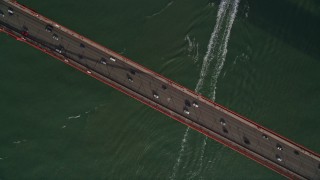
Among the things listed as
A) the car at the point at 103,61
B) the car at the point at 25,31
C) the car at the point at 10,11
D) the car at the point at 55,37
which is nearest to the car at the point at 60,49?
the car at the point at 55,37

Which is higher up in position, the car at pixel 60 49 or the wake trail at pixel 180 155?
the car at pixel 60 49

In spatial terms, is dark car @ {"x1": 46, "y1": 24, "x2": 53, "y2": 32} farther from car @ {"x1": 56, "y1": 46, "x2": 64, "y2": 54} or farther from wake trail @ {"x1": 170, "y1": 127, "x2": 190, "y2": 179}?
wake trail @ {"x1": 170, "y1": 127, "x2": 190, "y2": 179}

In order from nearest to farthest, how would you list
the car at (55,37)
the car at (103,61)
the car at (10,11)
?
1. the car at (10,11)
2. the car at (55,37)
3. the car at (103,61)

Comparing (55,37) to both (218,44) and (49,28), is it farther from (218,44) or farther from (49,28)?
(218,44)

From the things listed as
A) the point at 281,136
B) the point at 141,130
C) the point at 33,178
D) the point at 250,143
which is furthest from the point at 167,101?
the point at 33,178

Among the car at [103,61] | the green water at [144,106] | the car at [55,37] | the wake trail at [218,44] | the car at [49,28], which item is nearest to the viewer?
the car at [49,28]

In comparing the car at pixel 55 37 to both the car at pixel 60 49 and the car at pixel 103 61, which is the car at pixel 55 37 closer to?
the car at pixel 60 49

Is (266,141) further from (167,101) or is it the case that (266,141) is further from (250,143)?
(167,101)

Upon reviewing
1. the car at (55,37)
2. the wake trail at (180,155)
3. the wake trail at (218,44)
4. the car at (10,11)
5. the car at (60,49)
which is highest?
the wake trail at (218,44)
